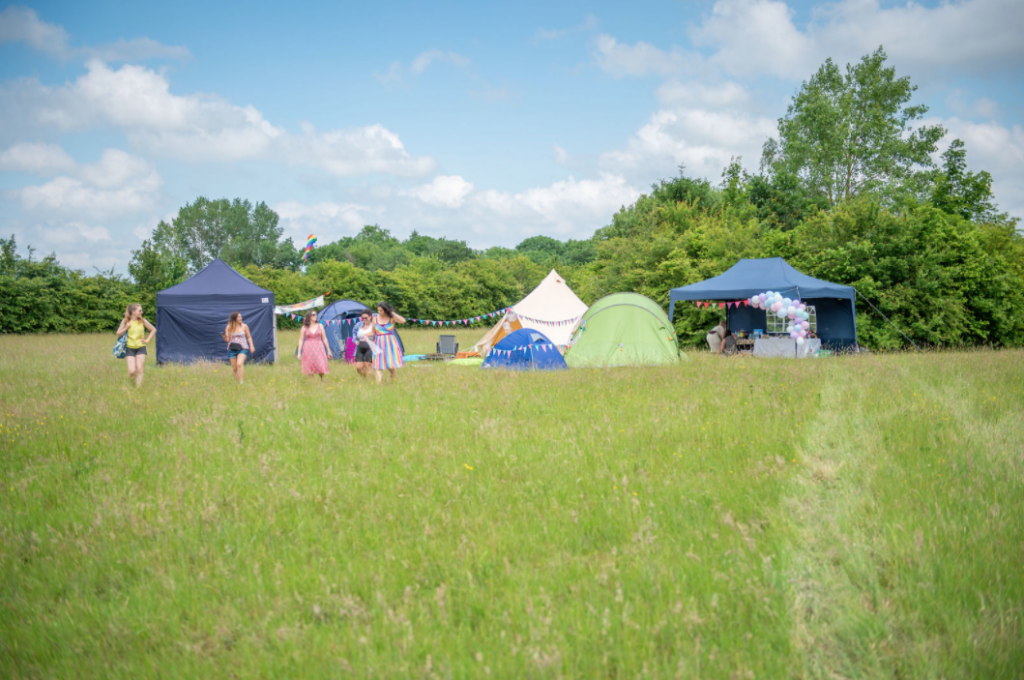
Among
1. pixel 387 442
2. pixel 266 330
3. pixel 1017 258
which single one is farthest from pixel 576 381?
pixel 1017 258

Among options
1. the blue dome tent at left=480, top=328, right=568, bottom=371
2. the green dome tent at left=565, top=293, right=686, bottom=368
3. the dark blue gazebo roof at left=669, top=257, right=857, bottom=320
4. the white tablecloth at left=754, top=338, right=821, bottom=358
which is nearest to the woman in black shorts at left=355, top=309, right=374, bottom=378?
the blue dome tent at left=480, top=328, right=568, bottom=371

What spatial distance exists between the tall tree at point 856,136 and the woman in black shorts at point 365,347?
1394 inches

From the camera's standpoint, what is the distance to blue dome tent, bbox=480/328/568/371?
1380 centimetres

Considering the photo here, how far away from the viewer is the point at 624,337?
49.7 ft

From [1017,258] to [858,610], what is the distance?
2745 cm

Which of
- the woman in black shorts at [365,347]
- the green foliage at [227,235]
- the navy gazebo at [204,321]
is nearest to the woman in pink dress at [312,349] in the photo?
the woman in black shorts at [365,347]

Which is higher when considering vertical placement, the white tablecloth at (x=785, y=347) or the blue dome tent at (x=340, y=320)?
the blue dome tent at (x=340, y=320)

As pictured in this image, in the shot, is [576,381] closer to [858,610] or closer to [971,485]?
[971,485]

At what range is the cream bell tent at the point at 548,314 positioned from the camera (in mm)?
20969

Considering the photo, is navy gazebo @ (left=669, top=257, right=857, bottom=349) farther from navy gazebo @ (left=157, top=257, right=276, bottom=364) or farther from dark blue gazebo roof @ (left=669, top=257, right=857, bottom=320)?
navy gazebo @ (left=157, top=257, right=276, bottom=364)

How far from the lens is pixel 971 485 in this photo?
4414 millimetres

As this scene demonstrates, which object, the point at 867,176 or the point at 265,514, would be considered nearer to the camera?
the point at 265,514

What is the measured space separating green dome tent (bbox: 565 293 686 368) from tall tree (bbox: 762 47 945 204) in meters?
29.0

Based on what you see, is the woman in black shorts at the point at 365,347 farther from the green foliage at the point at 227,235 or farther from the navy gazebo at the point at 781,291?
the green foliage at the point at 227,235
